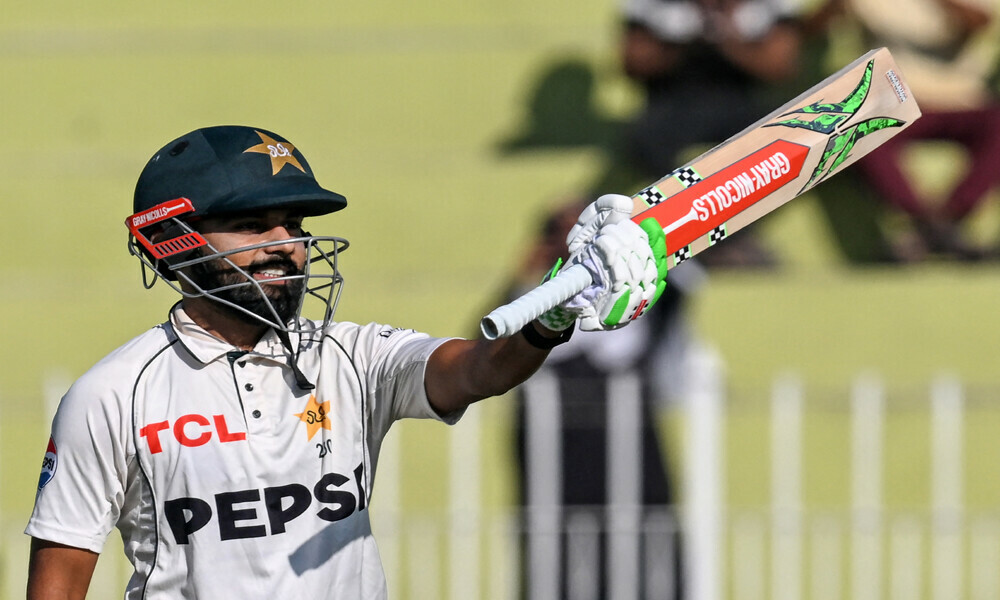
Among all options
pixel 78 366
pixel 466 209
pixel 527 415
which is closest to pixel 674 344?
pixel 527 415

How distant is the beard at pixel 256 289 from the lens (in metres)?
2.14

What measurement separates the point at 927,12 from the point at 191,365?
491 cm

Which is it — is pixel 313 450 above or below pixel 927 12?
below

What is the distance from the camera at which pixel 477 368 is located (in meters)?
2.06

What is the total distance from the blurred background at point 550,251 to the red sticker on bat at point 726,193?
2.35m

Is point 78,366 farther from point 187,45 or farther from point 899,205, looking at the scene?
point 899,205

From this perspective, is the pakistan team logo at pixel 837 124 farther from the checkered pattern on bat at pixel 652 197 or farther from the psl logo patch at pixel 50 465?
the psl logo patch at pixel 50 465

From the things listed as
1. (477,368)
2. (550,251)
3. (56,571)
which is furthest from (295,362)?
(550,251)

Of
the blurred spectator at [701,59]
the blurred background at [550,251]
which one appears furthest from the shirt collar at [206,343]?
the blurred spectator at [701,59]

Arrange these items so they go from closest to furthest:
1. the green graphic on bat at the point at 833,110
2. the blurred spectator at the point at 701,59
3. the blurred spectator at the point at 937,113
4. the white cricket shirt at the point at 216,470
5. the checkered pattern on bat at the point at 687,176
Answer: the white cricket shirt at the point at 216,470
the checkered pattern on bat at the point at 687,176
the green graphic on bat at the point at 833,110
the blurred spectator at the point at 937,113
the blurred spectator at the point at 701,59

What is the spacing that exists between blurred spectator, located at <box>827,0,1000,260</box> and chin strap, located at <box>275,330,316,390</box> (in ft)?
14.3

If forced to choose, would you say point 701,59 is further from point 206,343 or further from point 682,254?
point 206,343

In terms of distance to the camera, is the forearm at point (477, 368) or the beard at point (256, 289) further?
the beard at point (256, 289)

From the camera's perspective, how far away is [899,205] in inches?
245
